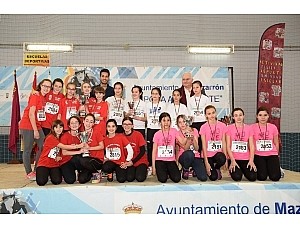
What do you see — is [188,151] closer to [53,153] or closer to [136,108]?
[136,108]

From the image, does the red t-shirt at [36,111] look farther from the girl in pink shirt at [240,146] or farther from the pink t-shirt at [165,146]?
the girl in pink shirt at [240,146]

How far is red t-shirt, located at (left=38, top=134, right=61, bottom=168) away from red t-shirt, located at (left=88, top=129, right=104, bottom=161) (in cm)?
37

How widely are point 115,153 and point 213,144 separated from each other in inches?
43.8

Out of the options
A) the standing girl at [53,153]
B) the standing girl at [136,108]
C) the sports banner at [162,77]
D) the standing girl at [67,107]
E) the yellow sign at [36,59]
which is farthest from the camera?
the yellow sign at [36,59]

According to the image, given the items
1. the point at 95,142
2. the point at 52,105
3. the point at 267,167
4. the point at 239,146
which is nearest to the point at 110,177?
the point at 95,142

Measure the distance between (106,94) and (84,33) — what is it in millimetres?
2485

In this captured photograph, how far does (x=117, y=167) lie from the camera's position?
4.55 meters

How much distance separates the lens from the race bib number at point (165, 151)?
4.58 m

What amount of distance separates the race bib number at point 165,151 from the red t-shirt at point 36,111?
4.88 ft

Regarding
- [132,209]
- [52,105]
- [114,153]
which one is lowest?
[132,209]

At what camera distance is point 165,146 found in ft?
15.0

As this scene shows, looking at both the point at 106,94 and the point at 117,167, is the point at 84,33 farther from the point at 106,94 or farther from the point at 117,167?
the point at 117,167

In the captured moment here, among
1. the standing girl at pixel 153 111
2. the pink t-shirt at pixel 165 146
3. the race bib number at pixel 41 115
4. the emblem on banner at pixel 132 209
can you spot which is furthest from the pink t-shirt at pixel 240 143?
the race bib number at pixel 41 115

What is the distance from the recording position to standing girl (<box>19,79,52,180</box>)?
15.6 feet
